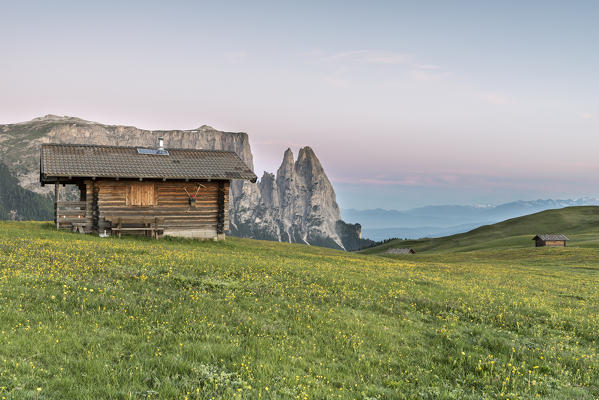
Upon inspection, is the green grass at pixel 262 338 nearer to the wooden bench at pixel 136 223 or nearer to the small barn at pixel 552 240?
the wooden bench at pixel 136 223

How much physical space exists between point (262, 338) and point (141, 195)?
2981 cm

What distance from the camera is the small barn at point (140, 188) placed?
33.6 m

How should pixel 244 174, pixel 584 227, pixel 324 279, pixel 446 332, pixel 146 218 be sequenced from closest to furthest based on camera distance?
pixel 446 332, pixel 324 279, pixel 146 218, pixel 244 174, pixel 584 227

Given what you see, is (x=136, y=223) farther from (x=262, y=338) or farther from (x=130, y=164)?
(x=262, y=338)

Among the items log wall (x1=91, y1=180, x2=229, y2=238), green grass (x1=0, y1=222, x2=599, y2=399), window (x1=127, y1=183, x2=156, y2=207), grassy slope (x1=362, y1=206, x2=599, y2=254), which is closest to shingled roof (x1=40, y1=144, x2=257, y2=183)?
log wall (x1=91, y1=180, x2=229, y2=238)

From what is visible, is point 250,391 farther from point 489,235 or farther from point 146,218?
point 489,235

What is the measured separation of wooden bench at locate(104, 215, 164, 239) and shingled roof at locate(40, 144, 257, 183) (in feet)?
12.2

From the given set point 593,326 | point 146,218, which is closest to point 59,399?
point 593,326

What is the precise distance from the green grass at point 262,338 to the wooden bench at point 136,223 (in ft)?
58.1

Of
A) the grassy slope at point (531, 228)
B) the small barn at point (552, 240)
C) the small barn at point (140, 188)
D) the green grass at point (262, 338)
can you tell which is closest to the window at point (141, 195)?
the small barn at point (140, 188)

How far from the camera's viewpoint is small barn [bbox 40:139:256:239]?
33.6 metres

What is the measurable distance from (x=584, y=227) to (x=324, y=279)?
114m

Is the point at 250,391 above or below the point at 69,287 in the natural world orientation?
below

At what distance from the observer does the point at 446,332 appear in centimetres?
1100
